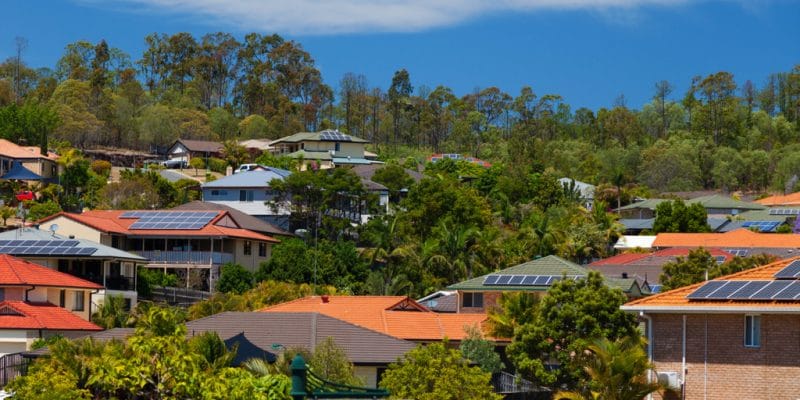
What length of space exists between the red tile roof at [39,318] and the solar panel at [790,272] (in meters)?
28.7

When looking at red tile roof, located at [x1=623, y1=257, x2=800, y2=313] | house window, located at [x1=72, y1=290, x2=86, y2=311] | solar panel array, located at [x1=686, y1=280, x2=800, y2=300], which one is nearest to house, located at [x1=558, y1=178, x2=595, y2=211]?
house window, located at [x1=72, y1=290, x2=86, y2=311]

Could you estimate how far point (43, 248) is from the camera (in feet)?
225

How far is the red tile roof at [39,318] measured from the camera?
55.8 metres

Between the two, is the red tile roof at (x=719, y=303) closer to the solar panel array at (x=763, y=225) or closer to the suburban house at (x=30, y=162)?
the solar panel array at (x=763, y=225)

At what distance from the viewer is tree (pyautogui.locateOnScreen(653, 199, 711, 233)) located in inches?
4173

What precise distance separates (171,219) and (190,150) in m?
50.3

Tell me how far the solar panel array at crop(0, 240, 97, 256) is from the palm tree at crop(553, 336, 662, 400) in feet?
112

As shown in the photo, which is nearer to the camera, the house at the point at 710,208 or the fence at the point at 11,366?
the fence at the point at 11,366

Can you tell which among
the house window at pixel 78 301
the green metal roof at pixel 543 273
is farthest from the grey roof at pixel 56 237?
the green metal roof at pixel 543 273

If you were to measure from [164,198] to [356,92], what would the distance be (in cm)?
8179

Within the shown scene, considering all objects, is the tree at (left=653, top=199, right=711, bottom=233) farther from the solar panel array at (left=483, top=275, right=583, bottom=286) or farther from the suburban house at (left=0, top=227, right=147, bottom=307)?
the solar panel array at (left=483, top=275, right=583, bottom=286)

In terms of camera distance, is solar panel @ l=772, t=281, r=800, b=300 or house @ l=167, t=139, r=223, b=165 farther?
house @ l=167, t=139, r=223, b=165

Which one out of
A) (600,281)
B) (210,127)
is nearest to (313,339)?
(600,281)

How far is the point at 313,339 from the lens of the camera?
156 feet
